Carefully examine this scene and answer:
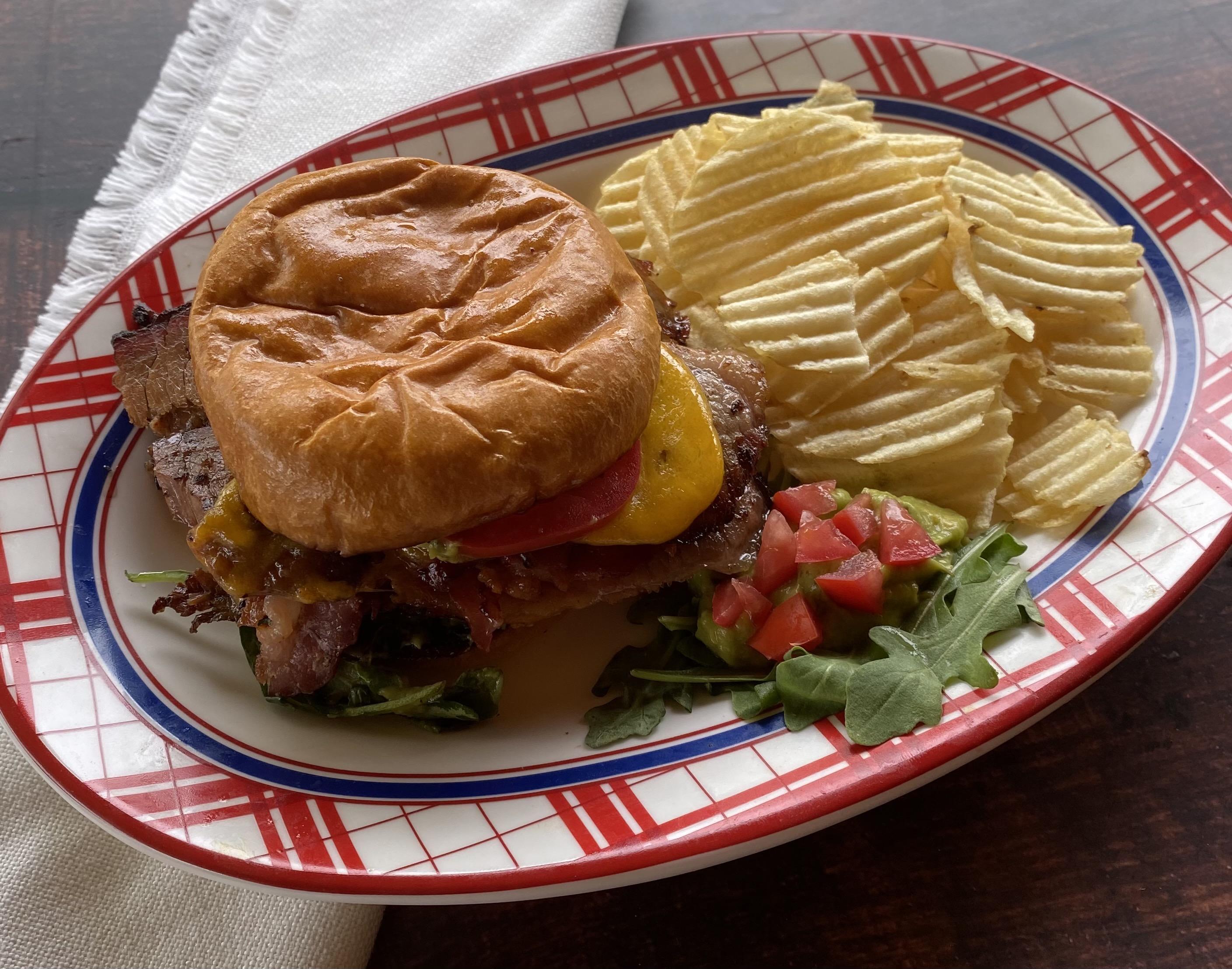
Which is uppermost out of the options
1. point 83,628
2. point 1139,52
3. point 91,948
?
point 1139,52

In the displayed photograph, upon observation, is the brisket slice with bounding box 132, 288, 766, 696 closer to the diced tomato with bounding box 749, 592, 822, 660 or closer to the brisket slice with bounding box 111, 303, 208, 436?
the brisket slice with bounding box 111, 303, 208, 436

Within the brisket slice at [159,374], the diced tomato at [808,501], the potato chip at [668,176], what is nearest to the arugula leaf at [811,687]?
the diced tomato at [808,501]

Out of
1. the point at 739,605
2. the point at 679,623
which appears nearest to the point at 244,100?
the point at 679,623

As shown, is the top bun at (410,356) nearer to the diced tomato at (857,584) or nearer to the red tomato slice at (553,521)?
the red tomato slice at (553,521)

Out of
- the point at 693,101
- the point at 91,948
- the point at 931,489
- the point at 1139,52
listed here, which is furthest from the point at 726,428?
the point at 1139,52

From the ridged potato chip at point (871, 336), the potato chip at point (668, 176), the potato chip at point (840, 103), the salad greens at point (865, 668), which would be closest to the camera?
the salad greens at point (865, 668)

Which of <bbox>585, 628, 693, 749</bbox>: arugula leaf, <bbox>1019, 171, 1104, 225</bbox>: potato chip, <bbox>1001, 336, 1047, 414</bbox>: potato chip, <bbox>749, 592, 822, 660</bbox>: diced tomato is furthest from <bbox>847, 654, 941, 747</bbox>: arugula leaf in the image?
<bbox>1019, 171, 1104, 225</bbox>: potato chip

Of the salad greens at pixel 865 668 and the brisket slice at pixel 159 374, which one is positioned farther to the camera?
the brisket slice at pixel 159 374

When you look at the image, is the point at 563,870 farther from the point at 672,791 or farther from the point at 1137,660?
the point at 1137,660
